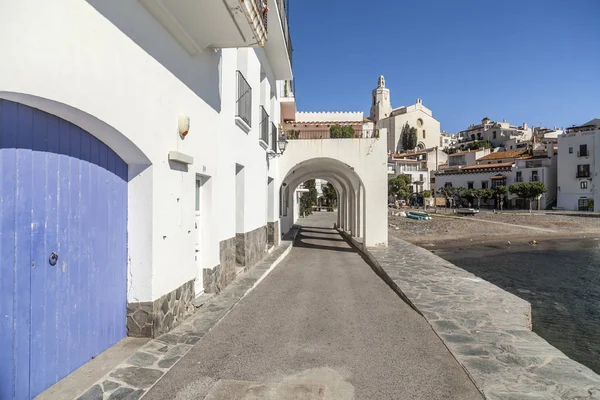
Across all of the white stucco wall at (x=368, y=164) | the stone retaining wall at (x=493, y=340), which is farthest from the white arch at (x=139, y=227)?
the white stucco wall at (x=368, y=164)

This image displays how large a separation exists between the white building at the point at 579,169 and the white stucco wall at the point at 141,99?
5728 centimetres

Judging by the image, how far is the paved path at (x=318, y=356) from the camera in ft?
11.4

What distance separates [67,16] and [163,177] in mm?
2026

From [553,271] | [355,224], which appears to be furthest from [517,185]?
[355,224]

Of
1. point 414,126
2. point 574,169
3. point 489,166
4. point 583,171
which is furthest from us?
point 414,126

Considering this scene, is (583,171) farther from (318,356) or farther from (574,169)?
(318,356)

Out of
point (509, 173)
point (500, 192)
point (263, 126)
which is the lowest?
point (500, 192)

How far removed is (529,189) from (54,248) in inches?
2217

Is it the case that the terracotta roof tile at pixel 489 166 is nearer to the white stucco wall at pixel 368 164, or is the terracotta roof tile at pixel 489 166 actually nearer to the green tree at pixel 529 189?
the green tree at pixel 529 189

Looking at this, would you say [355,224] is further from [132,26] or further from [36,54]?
[36,54]

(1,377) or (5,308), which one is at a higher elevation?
(5,308)

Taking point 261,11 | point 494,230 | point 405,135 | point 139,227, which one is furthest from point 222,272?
point 405,135

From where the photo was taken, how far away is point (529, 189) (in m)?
48.9

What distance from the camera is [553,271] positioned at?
17.0 metres
